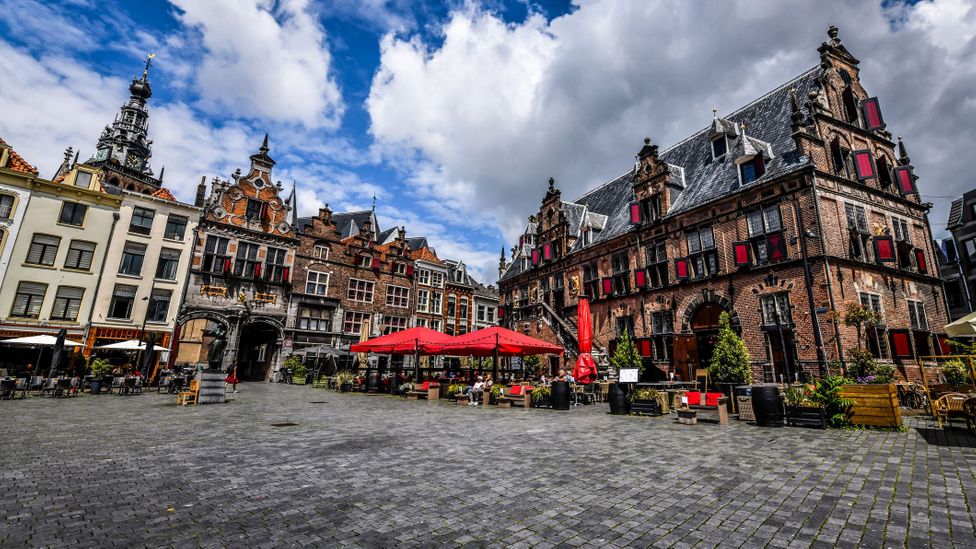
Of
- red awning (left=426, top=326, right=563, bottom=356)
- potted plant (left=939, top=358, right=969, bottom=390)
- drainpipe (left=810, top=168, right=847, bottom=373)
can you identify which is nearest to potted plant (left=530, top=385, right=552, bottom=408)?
red awning (left=426, top=326, right=563, bottom=356)

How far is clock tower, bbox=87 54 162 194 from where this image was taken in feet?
207

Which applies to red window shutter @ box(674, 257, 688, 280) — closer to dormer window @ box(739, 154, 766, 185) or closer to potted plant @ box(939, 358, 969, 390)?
dormer window @ box(739, 154, 766, 185)

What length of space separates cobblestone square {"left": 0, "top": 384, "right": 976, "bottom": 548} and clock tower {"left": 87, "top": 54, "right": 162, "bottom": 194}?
73.9 meters

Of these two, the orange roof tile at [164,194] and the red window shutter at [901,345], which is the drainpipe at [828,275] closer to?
the red window shutter at [901,345]

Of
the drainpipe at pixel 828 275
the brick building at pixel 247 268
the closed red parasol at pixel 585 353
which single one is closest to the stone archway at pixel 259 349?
the brick building at pixel 247 268

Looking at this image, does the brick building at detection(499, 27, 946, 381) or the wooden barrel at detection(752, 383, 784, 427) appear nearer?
the wooden barrel at detection(752, 383, 784, 427)

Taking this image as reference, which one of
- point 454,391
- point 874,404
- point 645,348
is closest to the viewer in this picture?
point 874,404

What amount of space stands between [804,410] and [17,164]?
4109 centimetres

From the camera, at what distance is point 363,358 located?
27.9 metres

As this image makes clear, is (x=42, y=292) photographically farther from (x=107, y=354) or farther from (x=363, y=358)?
(x=363, y=358)

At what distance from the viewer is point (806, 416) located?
30.9 feet

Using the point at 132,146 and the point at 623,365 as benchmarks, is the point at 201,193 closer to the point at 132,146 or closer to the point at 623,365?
the point at 623,365

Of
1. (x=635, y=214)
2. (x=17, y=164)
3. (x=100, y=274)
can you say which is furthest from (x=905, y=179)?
(x=17, y=164)

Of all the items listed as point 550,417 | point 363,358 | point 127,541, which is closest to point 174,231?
point 363,358
